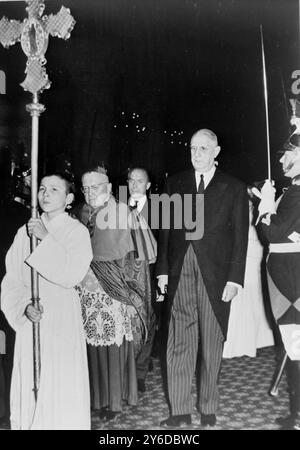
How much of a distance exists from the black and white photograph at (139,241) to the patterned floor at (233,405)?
0.02 metres

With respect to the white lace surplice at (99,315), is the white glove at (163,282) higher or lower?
higher

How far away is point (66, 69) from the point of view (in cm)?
443

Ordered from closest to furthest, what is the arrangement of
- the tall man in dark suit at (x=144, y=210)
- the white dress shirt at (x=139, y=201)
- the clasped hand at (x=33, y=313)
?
the clasped hand at (x=33, y=313)
the tall man in dark suit at (x=144, y=210)
the white dress shirt at (x=139, y=201)

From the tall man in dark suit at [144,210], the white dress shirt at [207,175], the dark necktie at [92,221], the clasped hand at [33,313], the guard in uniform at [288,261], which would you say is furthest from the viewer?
the tall man in dark suit at [144,210]

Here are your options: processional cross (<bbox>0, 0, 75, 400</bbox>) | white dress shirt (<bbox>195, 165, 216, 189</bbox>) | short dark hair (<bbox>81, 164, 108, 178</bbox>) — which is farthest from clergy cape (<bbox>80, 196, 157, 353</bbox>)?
processional cross (<bbox>0, 0, 75, 400</bbox>)

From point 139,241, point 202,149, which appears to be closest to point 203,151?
point 202,149

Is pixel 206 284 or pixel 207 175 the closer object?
pixel 206 284

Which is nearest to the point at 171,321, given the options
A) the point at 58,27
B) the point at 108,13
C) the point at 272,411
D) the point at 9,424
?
the point at 272,411

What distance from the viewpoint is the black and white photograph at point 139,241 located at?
2928 mm

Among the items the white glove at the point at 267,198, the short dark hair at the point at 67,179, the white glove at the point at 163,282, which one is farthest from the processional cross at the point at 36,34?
the white glove at the point at 267,198

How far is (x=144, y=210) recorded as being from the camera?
13.9 feet

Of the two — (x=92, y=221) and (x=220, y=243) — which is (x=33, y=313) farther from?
(x=220, y=243)

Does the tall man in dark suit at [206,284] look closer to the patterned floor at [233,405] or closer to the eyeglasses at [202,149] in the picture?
the eyeglasses at [202,149]

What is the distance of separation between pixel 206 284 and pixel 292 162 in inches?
36.0
